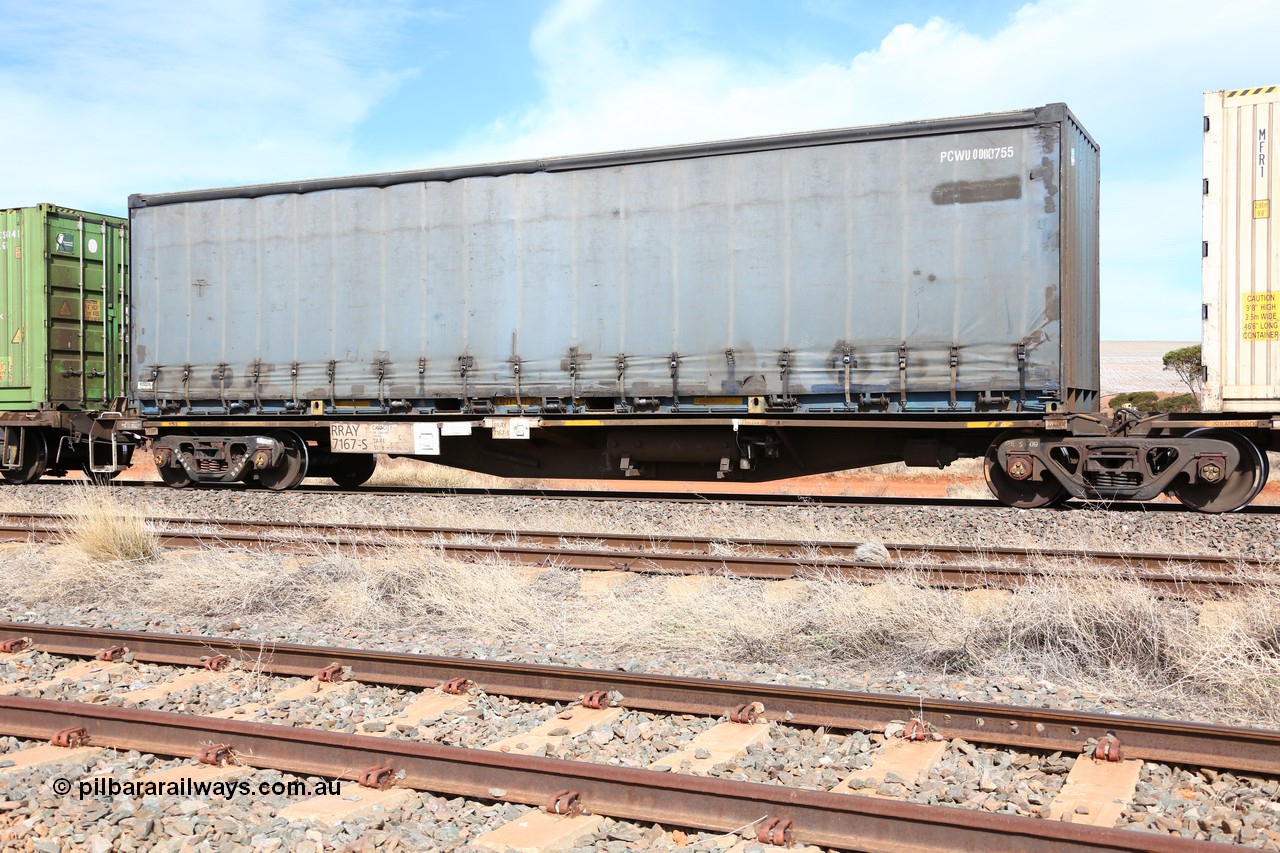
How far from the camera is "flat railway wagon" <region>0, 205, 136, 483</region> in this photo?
15695mm

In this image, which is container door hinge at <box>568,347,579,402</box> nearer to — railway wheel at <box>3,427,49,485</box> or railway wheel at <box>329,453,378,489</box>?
railway wheel at <box>329,453,378,489</box>

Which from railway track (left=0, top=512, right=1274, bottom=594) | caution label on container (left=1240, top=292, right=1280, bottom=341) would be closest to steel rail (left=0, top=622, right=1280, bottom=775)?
railway track (left=0, top=512, right=1274, bottom=594)

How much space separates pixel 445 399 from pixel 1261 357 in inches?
359

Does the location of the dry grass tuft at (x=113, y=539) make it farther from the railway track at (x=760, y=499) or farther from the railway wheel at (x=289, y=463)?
the railway wheel at (x=289, y=463)

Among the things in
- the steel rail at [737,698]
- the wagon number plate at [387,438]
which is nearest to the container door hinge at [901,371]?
the wagon number plate at [387,438]

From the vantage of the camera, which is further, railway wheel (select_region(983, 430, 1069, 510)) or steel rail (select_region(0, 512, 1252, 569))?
railway wheel (select_region(983, 430, 1069, 510))

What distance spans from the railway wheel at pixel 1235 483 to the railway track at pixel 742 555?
279cm

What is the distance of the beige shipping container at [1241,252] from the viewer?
1005 cm

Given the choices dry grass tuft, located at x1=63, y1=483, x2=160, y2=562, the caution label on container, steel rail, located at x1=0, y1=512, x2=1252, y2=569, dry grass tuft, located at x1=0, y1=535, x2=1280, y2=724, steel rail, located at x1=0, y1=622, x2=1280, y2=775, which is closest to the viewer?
steel rail, located at x1=0, y1=622, x2=1280, y2=775

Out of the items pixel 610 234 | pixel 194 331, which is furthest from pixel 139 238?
pixel 610 234

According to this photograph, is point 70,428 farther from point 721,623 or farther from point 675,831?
point 675,831

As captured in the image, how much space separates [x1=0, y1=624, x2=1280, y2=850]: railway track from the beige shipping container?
24.2 feet

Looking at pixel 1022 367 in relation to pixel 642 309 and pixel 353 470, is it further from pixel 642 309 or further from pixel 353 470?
pixel 353 470

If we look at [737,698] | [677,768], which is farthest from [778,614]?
[677,768]
